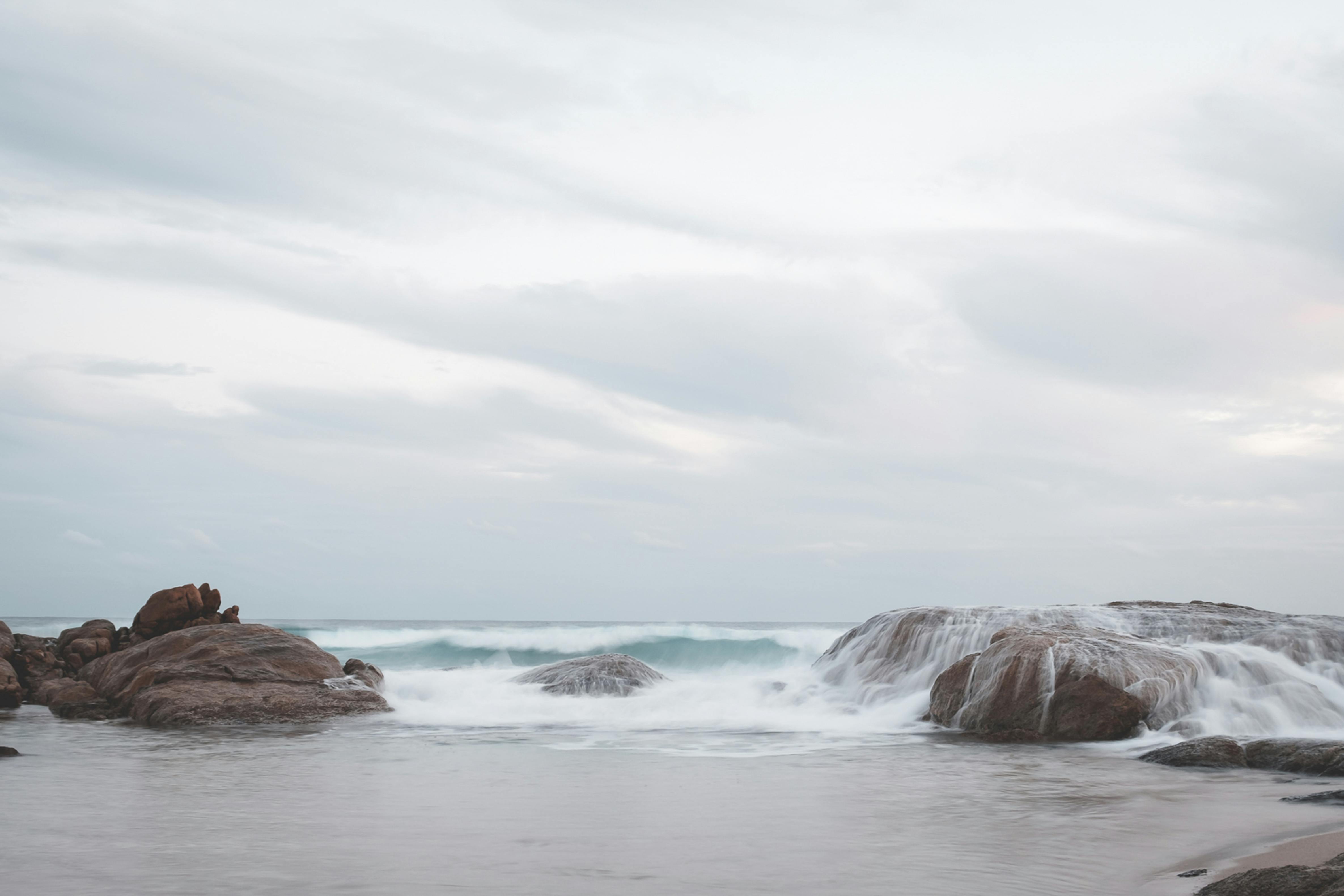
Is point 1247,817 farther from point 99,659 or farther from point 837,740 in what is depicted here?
point 99,659

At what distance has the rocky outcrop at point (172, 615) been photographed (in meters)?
16.6

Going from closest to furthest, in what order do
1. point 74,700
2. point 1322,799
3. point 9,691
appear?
1. point 1322,799
2. point 74,700
3. point 9,691

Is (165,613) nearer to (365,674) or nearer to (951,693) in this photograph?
(365,674)

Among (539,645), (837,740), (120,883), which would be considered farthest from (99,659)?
(539,645)

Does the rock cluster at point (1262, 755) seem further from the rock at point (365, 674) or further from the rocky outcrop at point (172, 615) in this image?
the rocky outcrop at point (172, 615)

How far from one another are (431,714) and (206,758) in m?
5.02

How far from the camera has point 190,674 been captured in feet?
44.8

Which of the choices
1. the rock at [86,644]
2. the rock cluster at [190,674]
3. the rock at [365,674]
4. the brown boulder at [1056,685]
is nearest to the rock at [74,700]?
the rock cluster at [190,674]

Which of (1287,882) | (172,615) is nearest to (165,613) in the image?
(172,615)

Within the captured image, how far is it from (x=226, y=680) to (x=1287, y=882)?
12.7 metres

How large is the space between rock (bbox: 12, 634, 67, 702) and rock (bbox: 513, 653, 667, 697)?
7345mm

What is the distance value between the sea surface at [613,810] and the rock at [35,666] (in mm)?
1583

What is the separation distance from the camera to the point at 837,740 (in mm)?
11953

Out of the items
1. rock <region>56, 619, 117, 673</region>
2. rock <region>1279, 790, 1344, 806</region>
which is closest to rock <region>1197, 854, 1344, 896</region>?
rock <region>1279, 790, 1344, 806</region>
